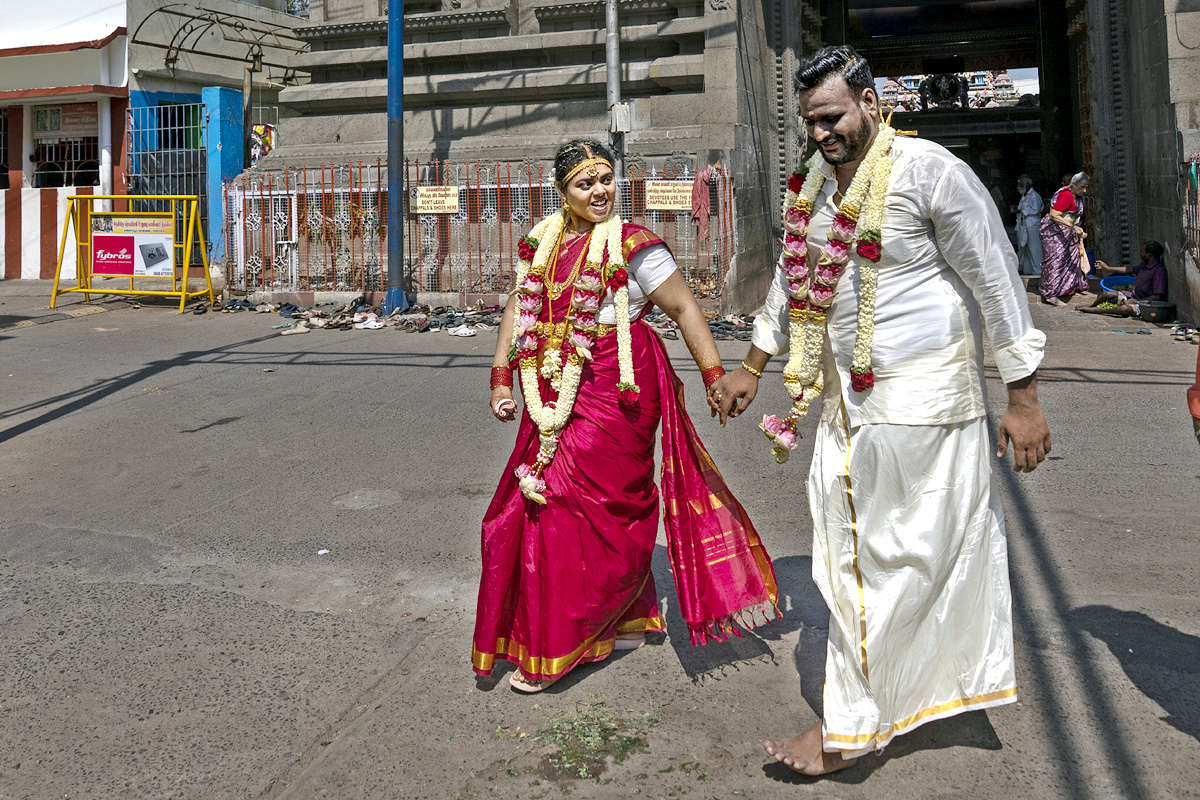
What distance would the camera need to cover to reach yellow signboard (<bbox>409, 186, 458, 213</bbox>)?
13.9 meters

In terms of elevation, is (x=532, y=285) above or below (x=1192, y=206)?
below

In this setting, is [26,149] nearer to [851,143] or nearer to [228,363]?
[228,363]

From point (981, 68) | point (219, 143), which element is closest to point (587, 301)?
point (219, 143)

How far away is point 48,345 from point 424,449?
668 cm

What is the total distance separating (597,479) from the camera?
136 inches

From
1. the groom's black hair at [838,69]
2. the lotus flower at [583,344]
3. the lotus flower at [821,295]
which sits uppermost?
the groom's black hair at [838,69]

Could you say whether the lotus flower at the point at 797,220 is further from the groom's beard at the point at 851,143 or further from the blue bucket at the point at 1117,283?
the blue bucket at the point at 1117,283

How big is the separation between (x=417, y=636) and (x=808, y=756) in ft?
5.31

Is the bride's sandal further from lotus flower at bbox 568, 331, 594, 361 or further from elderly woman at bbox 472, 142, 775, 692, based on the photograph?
lotus flower at bbox 568, 331, 594, 361

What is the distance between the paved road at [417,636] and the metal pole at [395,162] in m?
6.13

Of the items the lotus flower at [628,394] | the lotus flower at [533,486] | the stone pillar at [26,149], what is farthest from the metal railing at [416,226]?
the lotus flower at [533,486]

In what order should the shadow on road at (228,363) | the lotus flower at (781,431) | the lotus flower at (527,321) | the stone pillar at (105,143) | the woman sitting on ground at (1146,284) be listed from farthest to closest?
the stone pillar at (105,143), the woman sitting on ground at (1146,284), the shadow on road at (228,363), the lotus flower at (527,321), the lotus flower at (781,431)

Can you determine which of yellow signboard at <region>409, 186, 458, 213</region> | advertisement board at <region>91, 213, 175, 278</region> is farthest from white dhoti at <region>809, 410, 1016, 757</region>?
advertisement board at <region>91, 213, 175, 278</region>

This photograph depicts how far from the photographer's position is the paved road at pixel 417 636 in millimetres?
2955
